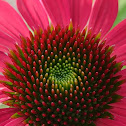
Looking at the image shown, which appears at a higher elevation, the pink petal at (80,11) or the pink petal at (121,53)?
the pink petal at (80,11)

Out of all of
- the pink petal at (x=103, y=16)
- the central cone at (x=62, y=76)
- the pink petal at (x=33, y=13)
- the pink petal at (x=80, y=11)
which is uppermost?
the pink petal at (x=33, y=13)

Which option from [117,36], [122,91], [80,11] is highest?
[80,11]

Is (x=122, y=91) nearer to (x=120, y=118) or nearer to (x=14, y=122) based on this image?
(x=120, y=118)

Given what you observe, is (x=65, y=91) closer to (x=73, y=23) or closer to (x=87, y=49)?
(x=87, y=49)

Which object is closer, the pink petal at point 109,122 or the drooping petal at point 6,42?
the pink petal at point 109,122

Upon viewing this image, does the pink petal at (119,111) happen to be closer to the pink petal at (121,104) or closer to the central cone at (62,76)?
the pink petal at (121,104)

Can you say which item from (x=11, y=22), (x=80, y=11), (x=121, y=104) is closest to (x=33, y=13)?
(x=11, y=22)

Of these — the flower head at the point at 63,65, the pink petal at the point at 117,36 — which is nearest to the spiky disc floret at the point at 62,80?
the flower head at the point at 63,65

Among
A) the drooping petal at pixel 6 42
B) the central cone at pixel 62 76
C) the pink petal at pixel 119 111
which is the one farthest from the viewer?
the drooping petal at pixel 6 42
